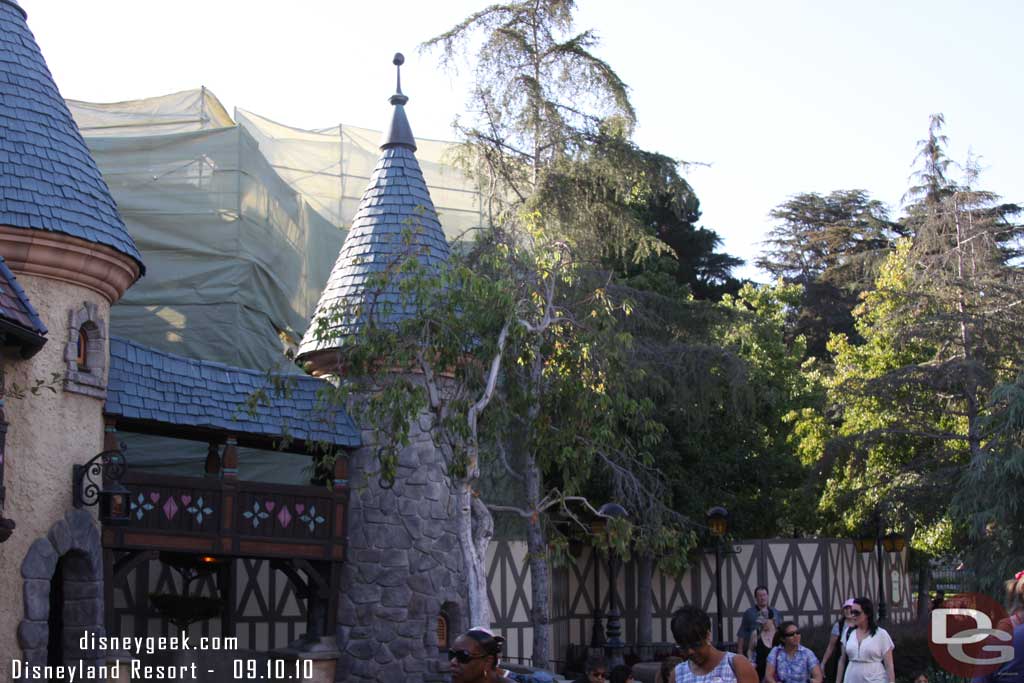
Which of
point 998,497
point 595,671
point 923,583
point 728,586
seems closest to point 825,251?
point 923,583

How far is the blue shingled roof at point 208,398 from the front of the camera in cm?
1384

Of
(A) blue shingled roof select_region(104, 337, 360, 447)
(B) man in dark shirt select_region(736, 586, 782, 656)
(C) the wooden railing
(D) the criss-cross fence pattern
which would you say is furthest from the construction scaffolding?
(B) man in dark shirt select_region(736, 586, 782, 656)

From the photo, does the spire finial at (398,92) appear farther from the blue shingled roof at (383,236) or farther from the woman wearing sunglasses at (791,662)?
the woman wearing sunglasses at (791,662)

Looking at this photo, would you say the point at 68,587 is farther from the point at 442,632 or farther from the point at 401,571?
the point at 442,632

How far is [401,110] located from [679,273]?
1830 cm

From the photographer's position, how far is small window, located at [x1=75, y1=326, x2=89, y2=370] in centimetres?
1311

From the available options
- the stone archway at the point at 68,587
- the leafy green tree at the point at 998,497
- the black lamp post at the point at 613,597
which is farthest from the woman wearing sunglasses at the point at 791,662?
the leafy green tree at the point at 998,497

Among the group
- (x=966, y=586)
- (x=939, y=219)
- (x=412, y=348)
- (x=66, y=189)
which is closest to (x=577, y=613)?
(x=966, y=586)

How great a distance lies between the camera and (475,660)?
5711 mm

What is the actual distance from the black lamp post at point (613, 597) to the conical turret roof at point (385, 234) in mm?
3369

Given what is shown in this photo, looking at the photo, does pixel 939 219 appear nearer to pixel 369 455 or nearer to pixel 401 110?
pixel 401 110

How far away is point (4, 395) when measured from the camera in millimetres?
11852

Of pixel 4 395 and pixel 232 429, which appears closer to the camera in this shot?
pixel 4 395

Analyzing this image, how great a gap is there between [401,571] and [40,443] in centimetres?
470
